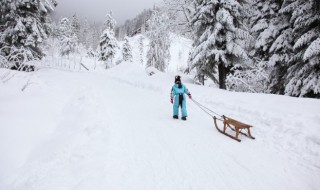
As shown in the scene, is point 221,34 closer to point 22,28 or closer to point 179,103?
point 179,103

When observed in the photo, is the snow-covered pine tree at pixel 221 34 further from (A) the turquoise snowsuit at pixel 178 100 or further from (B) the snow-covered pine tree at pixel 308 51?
(A) the turquoise snowsuit at pixel 178 100

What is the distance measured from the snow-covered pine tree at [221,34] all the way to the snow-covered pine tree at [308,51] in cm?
310

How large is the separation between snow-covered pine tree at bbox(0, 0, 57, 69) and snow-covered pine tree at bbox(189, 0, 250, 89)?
1372 cm

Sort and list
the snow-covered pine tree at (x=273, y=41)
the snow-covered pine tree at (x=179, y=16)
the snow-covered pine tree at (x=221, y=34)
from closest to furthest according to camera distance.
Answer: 1. the snow-covered pine tree at (x=273, y=41)
2. the snow-covered pine tree at (x=221, y=34)
3. the snow-covered pine tree at (x=179, y=16)

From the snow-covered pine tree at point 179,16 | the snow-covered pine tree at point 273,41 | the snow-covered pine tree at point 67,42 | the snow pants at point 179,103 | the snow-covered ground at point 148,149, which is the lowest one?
the snow-covered ground at point 148,149

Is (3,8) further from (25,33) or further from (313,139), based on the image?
(313,139)

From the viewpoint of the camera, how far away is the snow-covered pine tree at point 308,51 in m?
10.1

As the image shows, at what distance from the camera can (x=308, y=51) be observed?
962 centimetres

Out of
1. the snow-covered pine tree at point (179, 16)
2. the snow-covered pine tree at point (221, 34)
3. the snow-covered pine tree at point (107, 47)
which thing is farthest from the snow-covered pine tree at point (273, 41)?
the snow-covered pine tree at point (107, 47)

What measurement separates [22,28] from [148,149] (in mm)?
17556

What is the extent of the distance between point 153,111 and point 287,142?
5468mm

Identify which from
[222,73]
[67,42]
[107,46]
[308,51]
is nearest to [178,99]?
[308,51]

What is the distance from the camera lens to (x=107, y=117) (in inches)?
305

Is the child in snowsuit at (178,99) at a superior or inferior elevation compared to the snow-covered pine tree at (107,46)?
inferior
